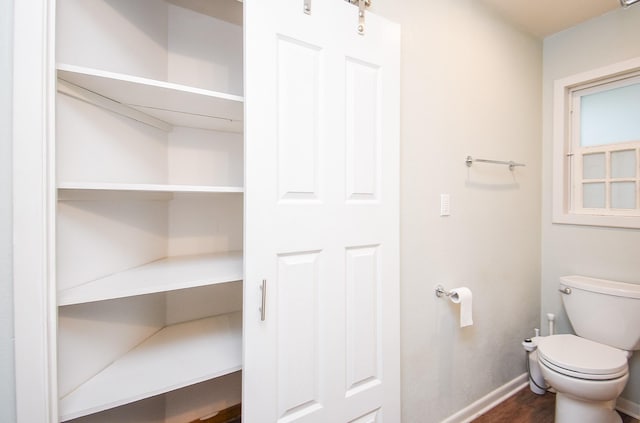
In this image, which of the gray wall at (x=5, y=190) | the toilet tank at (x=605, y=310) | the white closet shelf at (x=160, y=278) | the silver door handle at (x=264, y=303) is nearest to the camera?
the gray wall at (x=5, y=190)

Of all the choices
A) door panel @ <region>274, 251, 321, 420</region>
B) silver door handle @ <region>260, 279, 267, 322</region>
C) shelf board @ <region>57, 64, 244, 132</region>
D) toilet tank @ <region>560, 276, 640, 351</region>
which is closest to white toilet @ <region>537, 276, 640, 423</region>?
toilet tank @ <region>560, 276, 640, 351</region>

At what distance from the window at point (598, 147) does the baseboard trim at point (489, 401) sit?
4.10 feet

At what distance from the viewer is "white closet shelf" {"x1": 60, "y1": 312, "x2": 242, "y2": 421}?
2.55 ft

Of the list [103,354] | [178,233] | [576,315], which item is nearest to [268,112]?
[178,233]

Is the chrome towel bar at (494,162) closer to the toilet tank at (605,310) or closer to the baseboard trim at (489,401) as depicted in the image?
the toilet tank at (605,310)

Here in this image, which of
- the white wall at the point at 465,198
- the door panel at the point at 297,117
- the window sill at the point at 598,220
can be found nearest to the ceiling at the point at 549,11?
the white wall at the point at 465,198

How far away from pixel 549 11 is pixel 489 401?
263 cm

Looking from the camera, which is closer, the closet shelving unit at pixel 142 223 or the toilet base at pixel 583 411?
the closet shelving unit at pixel 142 223

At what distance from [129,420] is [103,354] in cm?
35

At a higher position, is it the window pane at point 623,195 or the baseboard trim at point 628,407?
the window pane at point 623,195

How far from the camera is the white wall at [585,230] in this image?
1.74 m

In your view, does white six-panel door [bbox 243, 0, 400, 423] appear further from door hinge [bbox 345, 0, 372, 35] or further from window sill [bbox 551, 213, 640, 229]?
window sill [bbox 551, 213, 640, 229]

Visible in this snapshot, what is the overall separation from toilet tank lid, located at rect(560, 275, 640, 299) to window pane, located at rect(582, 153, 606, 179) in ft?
2.45

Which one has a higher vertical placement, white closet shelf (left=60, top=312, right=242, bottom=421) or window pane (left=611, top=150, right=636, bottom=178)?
window pane (left=611, top=150, right=636, bottom=178)
